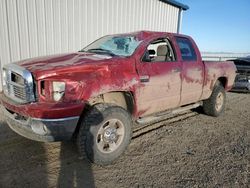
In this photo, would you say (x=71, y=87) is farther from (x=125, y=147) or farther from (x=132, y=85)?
(x=125, y=147)

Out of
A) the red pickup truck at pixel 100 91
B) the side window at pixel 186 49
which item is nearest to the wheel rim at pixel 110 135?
the red pickup truck at pixel 100 91

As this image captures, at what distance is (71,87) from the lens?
3186mm

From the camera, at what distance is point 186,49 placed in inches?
206

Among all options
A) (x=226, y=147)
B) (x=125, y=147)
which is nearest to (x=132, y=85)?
(x=125, y=147)

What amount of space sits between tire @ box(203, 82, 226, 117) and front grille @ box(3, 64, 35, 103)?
14.1 ft

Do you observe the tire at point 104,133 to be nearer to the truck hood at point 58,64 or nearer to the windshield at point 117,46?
the truck hood at point 58,64

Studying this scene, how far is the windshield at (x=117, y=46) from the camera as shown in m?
4.24

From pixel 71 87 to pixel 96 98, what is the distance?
0.58m

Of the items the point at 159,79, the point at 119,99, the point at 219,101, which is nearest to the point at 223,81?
the point at 219,101

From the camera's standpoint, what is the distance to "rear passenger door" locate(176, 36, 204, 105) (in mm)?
4971

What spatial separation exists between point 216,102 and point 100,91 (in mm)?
3778

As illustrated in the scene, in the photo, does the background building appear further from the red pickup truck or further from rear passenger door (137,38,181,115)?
rear passenger door (137,38,181,115)

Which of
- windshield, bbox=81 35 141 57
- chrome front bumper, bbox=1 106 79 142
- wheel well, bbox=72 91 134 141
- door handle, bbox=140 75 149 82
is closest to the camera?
chrome front bumper, bbox=1 106 79 142

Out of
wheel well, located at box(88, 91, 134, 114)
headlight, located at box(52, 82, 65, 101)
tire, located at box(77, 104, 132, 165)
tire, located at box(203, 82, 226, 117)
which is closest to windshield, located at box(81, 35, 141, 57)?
wheel well, located at box(88, 91, 134, 114)
